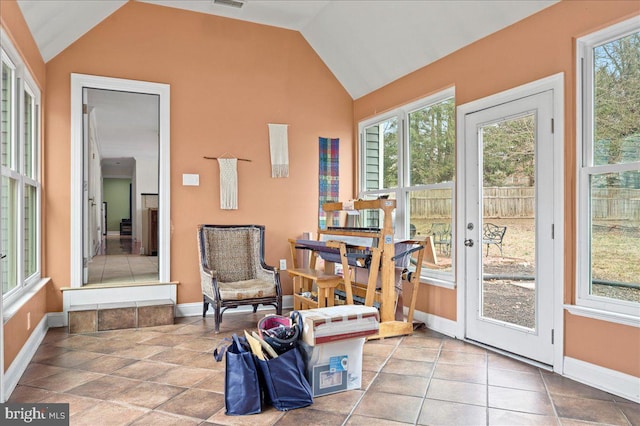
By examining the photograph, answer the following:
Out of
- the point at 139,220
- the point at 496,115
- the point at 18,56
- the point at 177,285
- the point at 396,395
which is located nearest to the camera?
the point at 396,395

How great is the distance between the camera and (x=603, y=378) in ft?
9.35

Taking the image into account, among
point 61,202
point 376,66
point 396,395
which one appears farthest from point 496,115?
point 61,202

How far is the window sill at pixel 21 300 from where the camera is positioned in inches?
111

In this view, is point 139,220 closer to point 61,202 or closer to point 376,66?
point 61,202

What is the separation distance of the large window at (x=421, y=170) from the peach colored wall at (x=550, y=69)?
233 mm

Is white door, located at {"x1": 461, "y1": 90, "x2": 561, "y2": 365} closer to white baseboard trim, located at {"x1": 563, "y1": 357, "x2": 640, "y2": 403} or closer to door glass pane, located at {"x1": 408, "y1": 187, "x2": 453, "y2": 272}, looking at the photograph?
white baseboard trim, located at {"x1": 563, "y1": 357, "x2": 640, "y2": 403}

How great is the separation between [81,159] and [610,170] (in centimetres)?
447

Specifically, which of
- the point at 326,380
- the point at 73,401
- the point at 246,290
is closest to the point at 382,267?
the point at 246,290

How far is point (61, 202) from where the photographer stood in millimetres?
4379

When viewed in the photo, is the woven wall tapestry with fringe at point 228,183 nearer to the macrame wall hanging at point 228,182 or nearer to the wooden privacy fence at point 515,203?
the macrame wall hanging at point 228,182

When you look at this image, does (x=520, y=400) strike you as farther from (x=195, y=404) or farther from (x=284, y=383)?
(x=195, y=404)

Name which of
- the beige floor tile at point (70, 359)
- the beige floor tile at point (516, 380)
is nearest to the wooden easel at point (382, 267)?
the beige floor tile at point (516, 380)

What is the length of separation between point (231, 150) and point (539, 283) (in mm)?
3360

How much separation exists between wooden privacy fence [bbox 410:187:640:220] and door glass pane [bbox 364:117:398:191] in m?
0.50
